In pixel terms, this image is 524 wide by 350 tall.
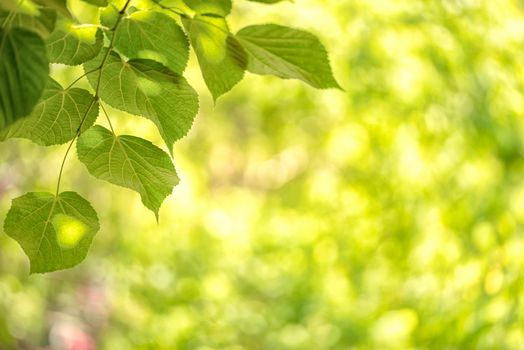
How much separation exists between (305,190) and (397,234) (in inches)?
32.3

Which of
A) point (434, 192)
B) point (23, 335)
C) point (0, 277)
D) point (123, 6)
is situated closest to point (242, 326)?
point (434, 192)

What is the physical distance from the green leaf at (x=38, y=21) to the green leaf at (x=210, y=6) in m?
0.08

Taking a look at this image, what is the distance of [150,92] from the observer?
38 cm

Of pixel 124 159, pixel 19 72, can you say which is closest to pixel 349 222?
pixel 124 159

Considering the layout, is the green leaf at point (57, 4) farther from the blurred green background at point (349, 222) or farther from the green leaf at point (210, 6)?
the blurred green background at point (349, 222)

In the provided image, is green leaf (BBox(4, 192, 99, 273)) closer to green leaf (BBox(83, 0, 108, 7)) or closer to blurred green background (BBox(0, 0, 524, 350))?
green leaf (BBox(83, 0, 108, 7))

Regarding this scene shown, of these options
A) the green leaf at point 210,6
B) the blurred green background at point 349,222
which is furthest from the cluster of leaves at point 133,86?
the blurred green background at point 349,222

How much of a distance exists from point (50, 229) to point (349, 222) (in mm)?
2213

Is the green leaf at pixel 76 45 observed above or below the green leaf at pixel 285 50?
below

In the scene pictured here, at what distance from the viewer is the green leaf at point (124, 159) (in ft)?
1.28

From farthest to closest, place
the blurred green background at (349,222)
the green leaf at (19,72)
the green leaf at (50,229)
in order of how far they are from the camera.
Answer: the blurred green background at (349,222), the green leaf at (50,229), the green leaf at (19,72)

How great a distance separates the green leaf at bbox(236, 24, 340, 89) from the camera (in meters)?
0.38

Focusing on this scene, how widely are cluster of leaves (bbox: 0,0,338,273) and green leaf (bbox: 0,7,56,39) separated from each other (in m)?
0.05

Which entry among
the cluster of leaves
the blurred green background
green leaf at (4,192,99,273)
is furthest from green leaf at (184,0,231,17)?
the blurred green background
